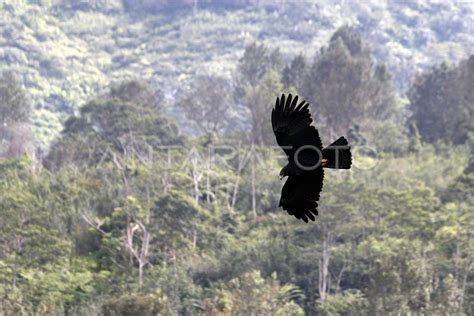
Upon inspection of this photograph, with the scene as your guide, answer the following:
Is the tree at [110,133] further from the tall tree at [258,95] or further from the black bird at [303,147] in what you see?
the black bird at [303,147]

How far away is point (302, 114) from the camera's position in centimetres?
955

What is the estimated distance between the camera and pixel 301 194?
10188 millimetres

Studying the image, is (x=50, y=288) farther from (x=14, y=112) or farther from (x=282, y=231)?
(x=14, y=112)

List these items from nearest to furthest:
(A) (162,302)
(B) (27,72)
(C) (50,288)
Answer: (A) (162,302), (C) (50,288), (B) (27,72)

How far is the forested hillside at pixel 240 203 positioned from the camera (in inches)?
1346

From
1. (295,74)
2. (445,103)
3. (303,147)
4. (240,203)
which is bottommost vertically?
(303,147)

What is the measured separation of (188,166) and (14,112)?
21.9 metres

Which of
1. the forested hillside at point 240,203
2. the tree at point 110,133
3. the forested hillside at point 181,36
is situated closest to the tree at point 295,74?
the forested hillside at point 240,203

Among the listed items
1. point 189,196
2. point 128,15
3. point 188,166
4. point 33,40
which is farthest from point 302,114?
point 128,15

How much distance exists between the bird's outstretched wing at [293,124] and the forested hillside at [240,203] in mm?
21646

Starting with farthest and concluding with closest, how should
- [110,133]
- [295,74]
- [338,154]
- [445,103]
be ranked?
[295,74] → [445,103] → [110,133] → [338,154]

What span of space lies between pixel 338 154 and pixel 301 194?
1.03 meters

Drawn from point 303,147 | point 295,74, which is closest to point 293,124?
point 303,147

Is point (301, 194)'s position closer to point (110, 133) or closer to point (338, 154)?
point (338, 154)
